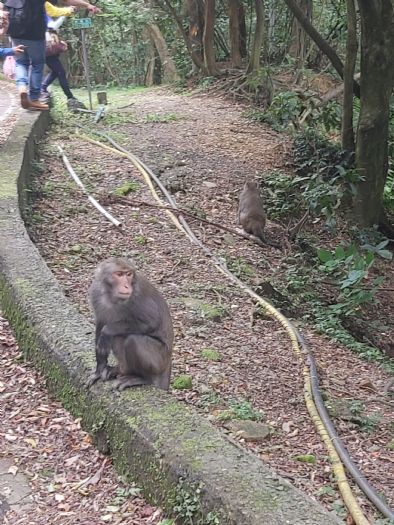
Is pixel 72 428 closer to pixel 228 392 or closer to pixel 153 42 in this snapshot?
pixel 228 392

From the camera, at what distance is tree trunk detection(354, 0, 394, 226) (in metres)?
8.01

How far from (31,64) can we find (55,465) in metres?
6.72

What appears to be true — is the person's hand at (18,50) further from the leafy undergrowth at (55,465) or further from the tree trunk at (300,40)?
the tree trunk at (300,40)

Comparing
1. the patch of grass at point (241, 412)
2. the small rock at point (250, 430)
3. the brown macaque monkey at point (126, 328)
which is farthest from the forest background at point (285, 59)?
the brown macaque monkey at point (126, 328)

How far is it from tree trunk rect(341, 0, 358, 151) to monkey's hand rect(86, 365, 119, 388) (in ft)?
20.8

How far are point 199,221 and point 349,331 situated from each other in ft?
7.10

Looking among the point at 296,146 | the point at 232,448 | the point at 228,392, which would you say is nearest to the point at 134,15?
the point at 296,146

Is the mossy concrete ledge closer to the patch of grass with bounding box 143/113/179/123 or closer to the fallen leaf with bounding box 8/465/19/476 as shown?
the fallen leaf with bounding box 8/465/19/476

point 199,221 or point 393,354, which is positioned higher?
point 199,221

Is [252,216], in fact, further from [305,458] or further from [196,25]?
[196,25]

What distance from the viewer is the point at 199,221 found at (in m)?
8.05

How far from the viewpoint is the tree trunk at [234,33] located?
→ 14.6 m

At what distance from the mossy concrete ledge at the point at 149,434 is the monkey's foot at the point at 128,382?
5 cm

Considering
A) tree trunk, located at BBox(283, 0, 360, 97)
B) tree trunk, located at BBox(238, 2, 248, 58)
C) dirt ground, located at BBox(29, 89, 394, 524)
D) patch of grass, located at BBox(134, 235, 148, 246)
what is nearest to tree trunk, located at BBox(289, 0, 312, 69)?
tree trunk, located at BBox(238, 2, 248, 58)
